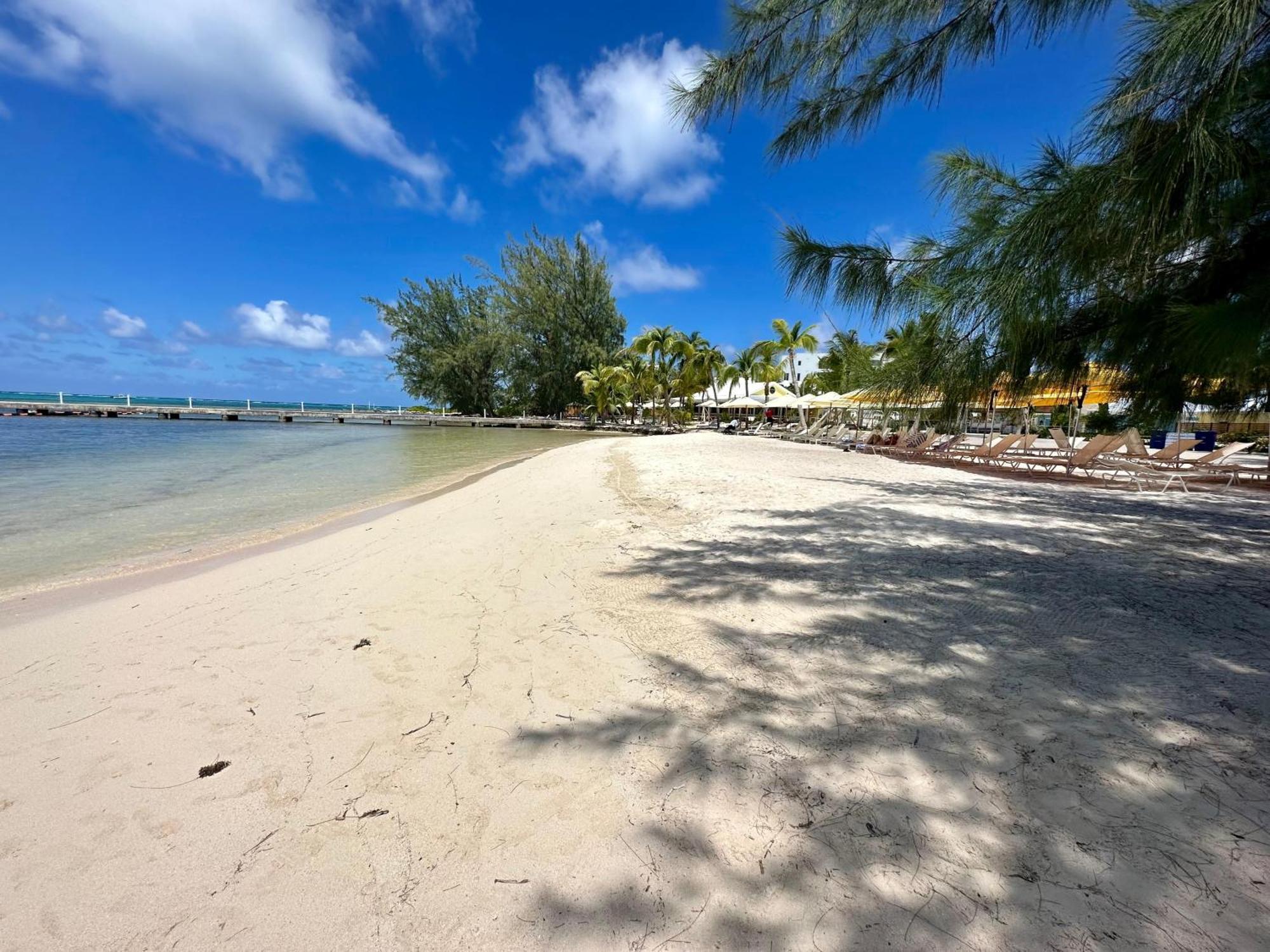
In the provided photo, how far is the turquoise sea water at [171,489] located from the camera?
5.86m

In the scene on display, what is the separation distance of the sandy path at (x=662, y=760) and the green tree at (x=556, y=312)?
1565 inches

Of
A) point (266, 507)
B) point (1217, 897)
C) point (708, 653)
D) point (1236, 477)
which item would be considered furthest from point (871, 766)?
point (1236, 477)

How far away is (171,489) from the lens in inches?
402

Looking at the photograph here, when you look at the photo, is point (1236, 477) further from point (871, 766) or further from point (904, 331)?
point (871, 766)

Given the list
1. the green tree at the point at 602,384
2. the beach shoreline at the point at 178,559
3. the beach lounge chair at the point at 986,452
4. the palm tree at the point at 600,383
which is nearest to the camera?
the beach shoreline at the point at 178,559

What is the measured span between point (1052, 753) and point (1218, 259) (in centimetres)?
221

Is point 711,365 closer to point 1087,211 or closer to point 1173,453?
point 1173,453

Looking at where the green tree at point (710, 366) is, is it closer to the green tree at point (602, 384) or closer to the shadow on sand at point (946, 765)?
the green tree at point (602, 384)

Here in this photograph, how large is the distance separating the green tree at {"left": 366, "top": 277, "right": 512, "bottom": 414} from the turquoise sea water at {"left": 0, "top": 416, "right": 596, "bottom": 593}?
71.9 ft

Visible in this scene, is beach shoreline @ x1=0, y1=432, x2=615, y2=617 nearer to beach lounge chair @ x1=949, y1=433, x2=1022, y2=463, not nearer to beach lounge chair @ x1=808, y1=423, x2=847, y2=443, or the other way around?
beach lounge chair @ x1=949, y1=433, x2=1022, y2=463

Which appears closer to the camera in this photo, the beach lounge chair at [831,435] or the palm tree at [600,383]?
the beach lounge chair at [831,435]

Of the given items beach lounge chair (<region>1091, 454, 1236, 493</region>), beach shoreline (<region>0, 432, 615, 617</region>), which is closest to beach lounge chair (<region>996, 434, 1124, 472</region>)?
beach lounge chair (<region>1091, 454, 1236, 493</region>)

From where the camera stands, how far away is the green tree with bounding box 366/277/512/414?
4525cm

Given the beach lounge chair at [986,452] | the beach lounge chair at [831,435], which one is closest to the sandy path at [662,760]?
the beach lounge chair at [986,452]
